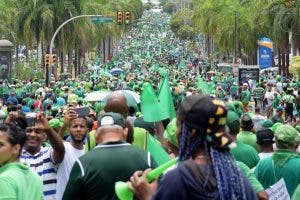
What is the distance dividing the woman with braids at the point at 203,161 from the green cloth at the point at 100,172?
58.8 inches

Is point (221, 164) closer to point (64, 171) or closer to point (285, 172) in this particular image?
point (64, 171)

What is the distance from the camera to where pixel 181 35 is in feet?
504

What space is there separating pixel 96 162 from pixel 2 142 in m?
0.62

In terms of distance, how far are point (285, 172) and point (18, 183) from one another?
295 centimetres

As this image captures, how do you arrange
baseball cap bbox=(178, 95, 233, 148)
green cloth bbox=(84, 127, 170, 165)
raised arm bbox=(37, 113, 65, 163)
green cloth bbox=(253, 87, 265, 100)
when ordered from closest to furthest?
1. baseball cap bbox=(178, 95, 233, 148)
2. raised arm bbox=(37, 113, 65, 163)
3. green cloth bbox=(84, 127, 170, 165)
4. green cloth bbox=(253, 87, 265, 100)

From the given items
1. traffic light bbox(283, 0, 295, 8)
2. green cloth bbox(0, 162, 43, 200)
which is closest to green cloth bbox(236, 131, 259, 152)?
green cloth bbox(0, 162, 43, 200)

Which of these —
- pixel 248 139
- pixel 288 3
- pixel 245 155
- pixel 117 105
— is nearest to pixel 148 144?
pixel 117 105

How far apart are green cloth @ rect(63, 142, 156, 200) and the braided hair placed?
5.16 feet

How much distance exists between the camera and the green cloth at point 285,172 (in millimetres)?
7125

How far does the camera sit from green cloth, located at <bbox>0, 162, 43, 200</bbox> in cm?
488

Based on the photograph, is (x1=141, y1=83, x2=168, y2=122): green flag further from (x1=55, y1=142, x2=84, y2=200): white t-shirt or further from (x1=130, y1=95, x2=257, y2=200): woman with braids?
(x1=130, y1=95, x2=257, y2=200): woman with braids

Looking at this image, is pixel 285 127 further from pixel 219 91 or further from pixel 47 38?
pixel 47 38

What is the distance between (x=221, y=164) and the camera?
149 inches

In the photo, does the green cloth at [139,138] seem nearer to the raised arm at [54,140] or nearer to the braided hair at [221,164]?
the raised arm at [54,140]
